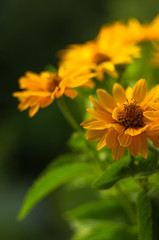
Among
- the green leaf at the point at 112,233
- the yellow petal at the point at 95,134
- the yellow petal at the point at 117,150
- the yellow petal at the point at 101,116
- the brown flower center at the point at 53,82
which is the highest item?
the brown flower center at the point at 53,82

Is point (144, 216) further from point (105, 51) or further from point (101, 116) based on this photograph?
Answer: point (105, 51)

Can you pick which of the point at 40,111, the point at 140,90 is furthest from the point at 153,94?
the point at 40,111

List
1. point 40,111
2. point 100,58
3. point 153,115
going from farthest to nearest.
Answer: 1. point 40,111
2. point 100,58
3. point 153,115

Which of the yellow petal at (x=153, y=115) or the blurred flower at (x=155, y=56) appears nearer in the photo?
the yellow petal at (x=153, y=115)

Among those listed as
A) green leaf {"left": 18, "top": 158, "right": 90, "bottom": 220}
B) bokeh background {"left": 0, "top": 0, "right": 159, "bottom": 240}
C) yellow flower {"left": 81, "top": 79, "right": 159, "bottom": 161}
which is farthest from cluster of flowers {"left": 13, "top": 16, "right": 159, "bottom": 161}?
bokeh background {"left": 0, "top": 0, "right": 159, "bottom": 240}

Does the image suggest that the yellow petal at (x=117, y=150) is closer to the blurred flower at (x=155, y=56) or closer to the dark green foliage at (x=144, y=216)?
the dark green foliage at (x=144, y=216)

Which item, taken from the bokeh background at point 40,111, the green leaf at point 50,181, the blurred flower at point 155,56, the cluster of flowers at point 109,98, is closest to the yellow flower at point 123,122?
the cluster of flowers at point 109,98
